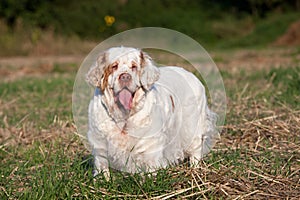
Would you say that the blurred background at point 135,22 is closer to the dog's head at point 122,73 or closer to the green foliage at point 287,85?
the green foliage at point 287,85

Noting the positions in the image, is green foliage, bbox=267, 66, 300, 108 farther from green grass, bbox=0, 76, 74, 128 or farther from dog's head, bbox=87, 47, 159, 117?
dog's head, bbox=87, 47, 159, 117

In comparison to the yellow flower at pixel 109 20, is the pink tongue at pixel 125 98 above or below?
above

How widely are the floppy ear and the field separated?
56 cm

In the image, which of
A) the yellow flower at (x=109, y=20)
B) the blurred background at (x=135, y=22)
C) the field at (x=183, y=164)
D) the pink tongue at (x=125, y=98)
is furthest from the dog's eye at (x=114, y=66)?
the yellow flower at (x=109, y=20)

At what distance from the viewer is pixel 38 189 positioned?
3553 mm

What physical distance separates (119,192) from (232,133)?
6.23 ft

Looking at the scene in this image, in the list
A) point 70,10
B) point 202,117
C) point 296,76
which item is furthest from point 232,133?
point 70,10

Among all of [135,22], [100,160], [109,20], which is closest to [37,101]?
[100,160]

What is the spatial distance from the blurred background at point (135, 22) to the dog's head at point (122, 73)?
16295 millimetres

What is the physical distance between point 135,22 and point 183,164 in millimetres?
23282

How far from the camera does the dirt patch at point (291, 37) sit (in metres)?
23.6

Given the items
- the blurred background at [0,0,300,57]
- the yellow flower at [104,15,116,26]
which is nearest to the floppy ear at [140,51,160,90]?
the blurred background at [0,0,300,57]

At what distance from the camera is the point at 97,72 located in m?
3.80

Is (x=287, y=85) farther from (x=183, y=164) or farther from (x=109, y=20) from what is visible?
(x=109, y=20)
